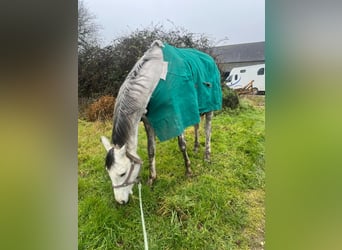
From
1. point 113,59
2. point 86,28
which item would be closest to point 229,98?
point 113,59

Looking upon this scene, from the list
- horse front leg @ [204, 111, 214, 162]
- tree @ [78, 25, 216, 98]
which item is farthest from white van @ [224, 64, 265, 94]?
tree @ [78, 25, 216, 98]

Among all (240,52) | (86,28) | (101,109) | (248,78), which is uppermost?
(86,28)

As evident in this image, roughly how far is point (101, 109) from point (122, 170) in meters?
0.27

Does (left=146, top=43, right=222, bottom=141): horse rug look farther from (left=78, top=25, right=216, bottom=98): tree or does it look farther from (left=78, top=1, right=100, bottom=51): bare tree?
(left=78, top=1, right=100, bottom=51): bare tree

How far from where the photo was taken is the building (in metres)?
1.18

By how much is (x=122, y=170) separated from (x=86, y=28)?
607mm

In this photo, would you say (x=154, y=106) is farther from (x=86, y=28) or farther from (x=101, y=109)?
(x=86, y=28)

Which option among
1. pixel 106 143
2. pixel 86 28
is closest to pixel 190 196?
pixel 106 143

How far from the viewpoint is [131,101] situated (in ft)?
4.19

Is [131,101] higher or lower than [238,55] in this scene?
lower
